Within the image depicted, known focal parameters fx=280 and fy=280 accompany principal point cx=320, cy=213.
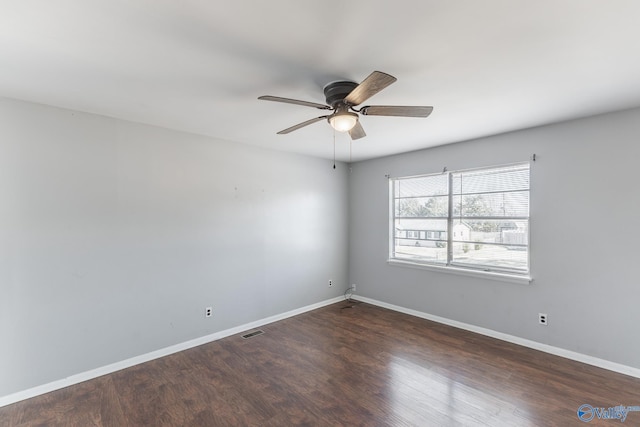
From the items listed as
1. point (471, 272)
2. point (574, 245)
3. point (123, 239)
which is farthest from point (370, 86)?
point (471, 272)

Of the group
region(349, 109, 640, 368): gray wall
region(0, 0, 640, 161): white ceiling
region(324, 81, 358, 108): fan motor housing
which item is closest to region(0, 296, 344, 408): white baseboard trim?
region(0, 0, 640, 161): white ceiling

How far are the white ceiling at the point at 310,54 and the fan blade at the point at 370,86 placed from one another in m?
0.21

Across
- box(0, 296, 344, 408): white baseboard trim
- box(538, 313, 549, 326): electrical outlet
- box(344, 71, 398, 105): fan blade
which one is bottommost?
box(0, 296, 344, 408): white baseboard trim

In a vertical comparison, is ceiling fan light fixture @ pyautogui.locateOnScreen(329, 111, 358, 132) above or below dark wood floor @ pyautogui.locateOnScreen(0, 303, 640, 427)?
above

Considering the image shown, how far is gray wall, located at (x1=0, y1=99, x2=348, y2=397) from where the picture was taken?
2490 millimetres

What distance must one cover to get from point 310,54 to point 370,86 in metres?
0.45

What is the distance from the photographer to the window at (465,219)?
352cm

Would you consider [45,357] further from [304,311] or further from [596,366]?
[596,366]

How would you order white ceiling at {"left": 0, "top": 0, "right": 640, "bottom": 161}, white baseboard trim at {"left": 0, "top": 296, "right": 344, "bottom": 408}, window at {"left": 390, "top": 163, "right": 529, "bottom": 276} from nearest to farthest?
A: white ceiling at {"left": 0, "top": 0, "right": 640, "bottom": 161} < white baseboard trim at {"left": 0, "top": 296, "right": 344, "bottom": 408} < window at {"left": 390, "top": 163, "right": 529, "bottom": 276}

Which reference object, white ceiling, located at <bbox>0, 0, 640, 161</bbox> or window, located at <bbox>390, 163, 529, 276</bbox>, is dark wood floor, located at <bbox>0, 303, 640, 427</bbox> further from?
white ceiling, located at <bbox>0, 0, 640, 161</bbox>

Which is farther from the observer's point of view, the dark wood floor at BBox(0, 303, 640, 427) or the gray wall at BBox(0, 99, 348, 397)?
the gray wall at BBox(0, 99, 348, 397)

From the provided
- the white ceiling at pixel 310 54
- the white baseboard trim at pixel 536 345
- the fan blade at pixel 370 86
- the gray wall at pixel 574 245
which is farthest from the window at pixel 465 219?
the fan blade at pixel 370 86

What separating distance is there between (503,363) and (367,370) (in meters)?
1.46

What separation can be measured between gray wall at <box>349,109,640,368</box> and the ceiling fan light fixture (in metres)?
2.49
